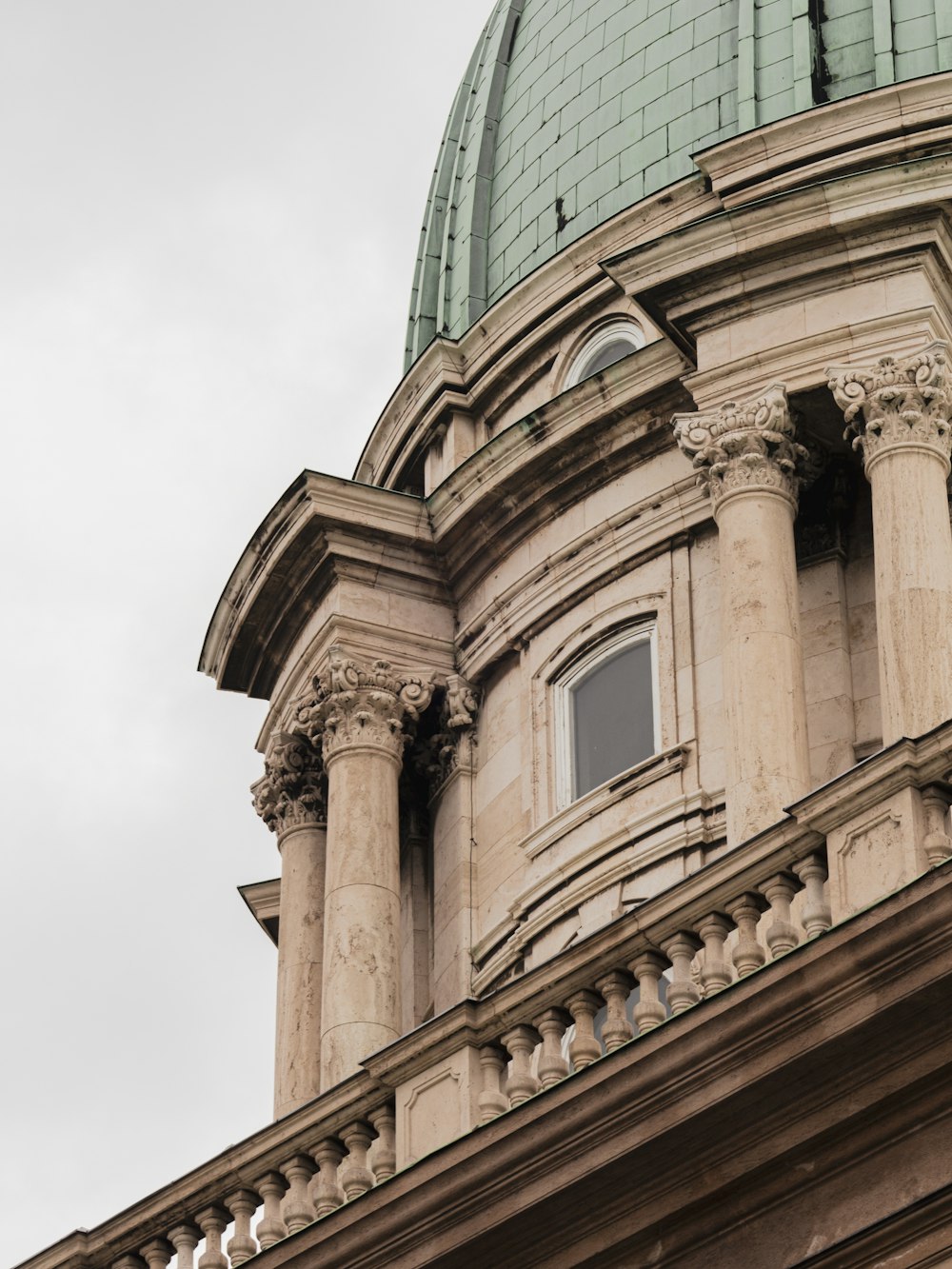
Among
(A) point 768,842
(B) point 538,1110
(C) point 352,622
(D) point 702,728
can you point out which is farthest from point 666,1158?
(C) point 352,622

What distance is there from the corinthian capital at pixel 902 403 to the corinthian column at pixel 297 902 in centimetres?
662

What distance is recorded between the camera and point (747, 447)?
98.8ft

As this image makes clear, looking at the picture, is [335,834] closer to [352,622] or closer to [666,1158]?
[352,622]

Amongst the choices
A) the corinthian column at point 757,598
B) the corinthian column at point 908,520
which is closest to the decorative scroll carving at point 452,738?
the corinthian column at point 757,598

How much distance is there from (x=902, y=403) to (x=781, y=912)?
10.2m

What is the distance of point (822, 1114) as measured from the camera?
722 inches

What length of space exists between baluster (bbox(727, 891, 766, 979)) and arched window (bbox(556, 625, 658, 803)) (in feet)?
35.4

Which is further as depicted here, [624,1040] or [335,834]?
[335,834]

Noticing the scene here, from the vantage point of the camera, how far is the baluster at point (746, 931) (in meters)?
20.0

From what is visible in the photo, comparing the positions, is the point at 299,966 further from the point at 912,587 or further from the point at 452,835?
the point at 912,587

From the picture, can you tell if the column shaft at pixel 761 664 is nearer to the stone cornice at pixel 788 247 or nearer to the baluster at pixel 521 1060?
the stone cornice at pixel 788 247

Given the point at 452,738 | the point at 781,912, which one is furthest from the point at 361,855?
the point at 781,912

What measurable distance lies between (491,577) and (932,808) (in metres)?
14.3

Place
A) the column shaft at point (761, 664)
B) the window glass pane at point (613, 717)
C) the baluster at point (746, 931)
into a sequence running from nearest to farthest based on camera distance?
the baluster at point (746, 931) < the column shaft at point (761, 664) < the window glass pane at point (613, 717)
